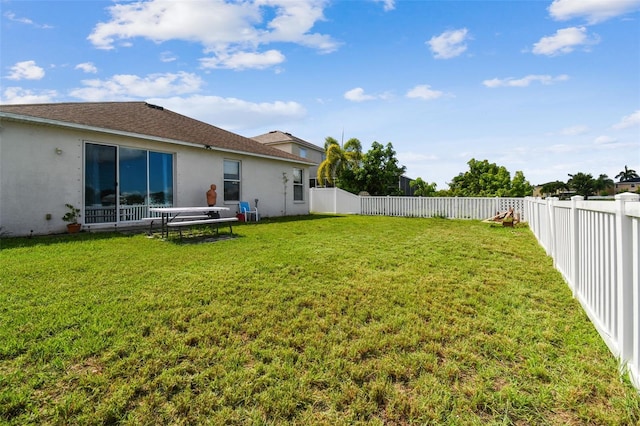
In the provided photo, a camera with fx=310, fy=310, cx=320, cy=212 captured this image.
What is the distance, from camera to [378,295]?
3.71m

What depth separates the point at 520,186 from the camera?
17.9 m

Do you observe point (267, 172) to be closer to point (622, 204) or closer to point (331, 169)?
point (331, 169)

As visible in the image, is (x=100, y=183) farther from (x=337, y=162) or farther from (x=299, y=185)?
(x=337, y=162)

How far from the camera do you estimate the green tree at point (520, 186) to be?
17812 mm

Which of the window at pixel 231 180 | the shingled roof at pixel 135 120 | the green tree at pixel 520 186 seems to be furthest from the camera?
the green tree at pixel 520 186

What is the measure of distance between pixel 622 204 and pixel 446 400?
171 centimetres

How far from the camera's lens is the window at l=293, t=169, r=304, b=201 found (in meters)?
16.8

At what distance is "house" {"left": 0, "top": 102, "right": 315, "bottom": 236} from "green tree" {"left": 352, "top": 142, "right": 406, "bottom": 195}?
30.2ft

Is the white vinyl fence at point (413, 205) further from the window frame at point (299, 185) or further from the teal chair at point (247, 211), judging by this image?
the teal chair at point (247, 211)

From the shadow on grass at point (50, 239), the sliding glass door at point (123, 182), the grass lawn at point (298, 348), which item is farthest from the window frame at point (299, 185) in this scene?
the grass lawn at point (298, 348)

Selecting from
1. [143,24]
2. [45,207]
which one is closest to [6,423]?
[45,207]

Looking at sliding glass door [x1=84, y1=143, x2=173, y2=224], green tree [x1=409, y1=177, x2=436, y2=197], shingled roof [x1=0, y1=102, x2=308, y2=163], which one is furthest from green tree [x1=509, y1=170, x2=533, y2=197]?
sliding glass door [x1=84, y1=143, x2=173, y2=224]

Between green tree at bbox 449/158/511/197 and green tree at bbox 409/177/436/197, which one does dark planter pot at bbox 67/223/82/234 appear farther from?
green tree at bbox 449/158/511/197

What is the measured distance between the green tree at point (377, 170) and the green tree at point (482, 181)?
169 inches
